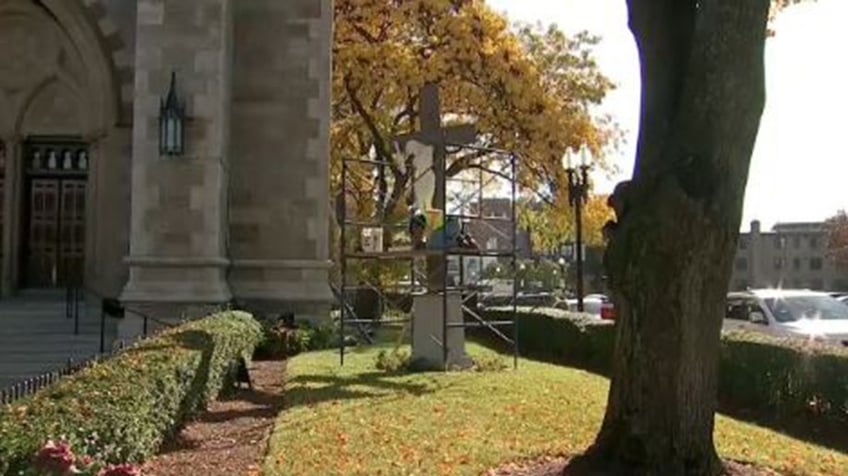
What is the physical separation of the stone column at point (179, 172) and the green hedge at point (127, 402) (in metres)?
5.85

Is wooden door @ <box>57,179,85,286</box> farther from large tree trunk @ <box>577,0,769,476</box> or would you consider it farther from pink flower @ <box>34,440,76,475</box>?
pink flower @ <box>34,440,76,475</box>

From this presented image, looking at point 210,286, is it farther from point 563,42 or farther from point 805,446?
point 563,42

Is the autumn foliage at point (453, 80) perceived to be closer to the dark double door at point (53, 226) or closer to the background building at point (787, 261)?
the dark double door at point (53, 226)

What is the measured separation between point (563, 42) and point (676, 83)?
23732 mm

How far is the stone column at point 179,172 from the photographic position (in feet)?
56.3

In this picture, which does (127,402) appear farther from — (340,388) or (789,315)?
(789,315)

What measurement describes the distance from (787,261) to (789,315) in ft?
325

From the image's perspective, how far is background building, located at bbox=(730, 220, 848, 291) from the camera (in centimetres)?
10394

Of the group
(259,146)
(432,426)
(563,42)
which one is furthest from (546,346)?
(563,42)

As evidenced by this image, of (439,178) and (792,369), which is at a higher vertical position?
(439,178)

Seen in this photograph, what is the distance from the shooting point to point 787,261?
110875 mm

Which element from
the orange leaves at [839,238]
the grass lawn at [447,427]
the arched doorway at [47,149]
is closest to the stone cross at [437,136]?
the grass lawn at [447,427]

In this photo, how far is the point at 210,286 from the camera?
56.7ft

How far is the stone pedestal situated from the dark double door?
29.1 ft
